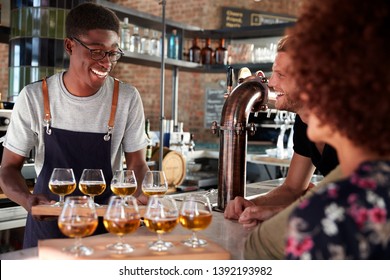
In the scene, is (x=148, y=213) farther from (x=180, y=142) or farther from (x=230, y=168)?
(x=180, y=142)

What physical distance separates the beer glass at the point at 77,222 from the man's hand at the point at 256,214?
1.93 ft

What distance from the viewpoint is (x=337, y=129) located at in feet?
3.20

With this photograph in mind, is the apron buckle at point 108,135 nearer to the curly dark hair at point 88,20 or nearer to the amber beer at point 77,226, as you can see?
the curly dark hair at point 88,20

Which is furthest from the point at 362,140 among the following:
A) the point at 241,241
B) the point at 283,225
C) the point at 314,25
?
the point at 241,241

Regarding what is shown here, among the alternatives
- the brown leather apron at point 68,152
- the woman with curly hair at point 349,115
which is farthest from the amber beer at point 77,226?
the brown leather apron at point 68,152

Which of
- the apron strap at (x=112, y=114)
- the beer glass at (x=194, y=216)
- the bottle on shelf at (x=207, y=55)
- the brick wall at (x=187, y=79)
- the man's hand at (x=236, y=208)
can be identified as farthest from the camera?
the brick wall at (x=187, y=79)

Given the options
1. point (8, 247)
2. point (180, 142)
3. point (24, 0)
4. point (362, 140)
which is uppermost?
point (24, 0)

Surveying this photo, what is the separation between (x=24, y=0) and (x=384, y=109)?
3925 millimetres

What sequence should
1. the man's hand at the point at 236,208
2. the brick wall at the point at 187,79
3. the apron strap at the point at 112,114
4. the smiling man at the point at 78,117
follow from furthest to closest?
the brick wall at the point at 187,79 < the apron strap at the point at 112,114 < the smiling man at the point at 78,117 < the man's hand at the point at 236,208

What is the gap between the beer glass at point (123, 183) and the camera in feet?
6.10

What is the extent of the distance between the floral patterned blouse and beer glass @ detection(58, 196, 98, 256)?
0.57 metres

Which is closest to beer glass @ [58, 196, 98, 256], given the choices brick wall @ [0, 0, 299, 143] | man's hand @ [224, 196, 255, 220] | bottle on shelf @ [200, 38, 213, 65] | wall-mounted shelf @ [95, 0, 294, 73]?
man's hand @ [224, 196, 255, 220]
